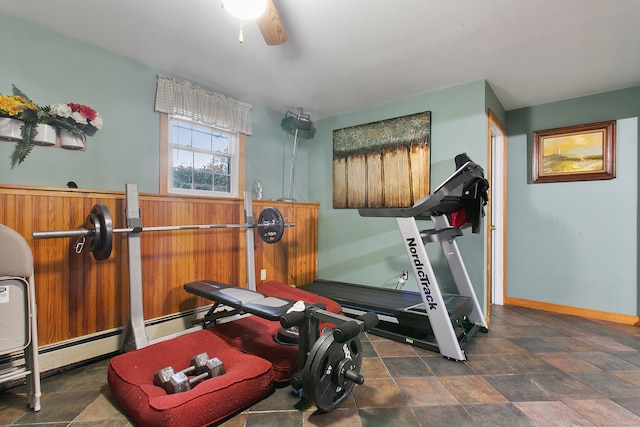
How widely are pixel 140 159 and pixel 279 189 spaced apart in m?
1.77

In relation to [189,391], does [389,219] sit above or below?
above

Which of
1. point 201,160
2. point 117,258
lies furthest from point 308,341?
point 201,160

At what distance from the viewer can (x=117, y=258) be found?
2.37 meters

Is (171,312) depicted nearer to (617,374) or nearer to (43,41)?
(43,41)

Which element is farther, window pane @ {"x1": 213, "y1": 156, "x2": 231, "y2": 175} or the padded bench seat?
window pane @ {"x1": 213, "y1": 156, "x2": 231, "y2": 175}

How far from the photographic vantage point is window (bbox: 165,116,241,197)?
3.12 m

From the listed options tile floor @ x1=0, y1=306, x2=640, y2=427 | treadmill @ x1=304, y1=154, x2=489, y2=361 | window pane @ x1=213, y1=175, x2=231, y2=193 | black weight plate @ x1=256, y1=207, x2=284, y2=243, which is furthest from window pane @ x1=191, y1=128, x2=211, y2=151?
tile floor @ x1=0, y1=306, x2=640, y2=427

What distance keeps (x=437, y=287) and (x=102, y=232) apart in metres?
2.38

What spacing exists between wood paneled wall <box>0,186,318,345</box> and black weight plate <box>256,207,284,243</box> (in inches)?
14.0

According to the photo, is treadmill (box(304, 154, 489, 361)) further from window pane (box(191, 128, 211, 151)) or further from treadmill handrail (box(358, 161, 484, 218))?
window pane (box(191, 128, 211, 151))

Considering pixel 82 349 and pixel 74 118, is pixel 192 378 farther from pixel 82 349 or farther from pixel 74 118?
pixel 74 118

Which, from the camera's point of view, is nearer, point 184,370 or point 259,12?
point 259,12

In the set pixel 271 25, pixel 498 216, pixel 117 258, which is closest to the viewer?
pixel 271 25

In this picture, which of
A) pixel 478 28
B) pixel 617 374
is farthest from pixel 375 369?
pixel 478 28
